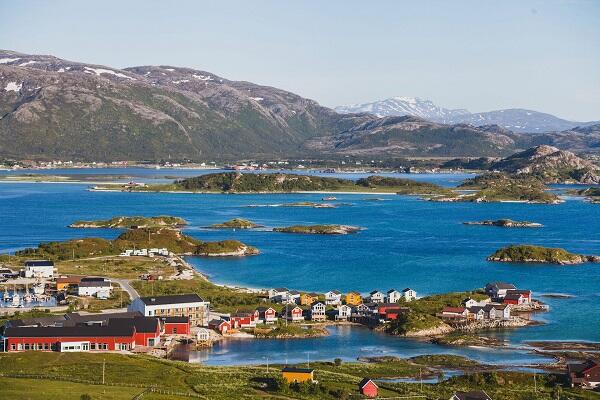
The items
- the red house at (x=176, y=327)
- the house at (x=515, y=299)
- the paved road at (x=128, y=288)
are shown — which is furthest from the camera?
the house at (x=515, y=299)

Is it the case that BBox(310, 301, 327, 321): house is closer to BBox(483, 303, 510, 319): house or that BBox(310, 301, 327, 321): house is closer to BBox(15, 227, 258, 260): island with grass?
BBox(483, 303, 510, 319): house

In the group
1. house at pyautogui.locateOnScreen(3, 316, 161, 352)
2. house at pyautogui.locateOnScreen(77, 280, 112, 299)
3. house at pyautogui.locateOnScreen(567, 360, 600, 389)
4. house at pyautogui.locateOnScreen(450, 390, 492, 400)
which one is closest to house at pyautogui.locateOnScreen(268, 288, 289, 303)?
house at pyautogui.locateOnScreen(77, 280, 112, 299)

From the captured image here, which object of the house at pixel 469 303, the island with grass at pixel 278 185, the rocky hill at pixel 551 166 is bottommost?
the house at pixel 469 303

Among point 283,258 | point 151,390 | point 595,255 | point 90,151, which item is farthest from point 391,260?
point 90,151

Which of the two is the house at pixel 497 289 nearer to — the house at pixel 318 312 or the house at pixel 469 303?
the house at pixel 469 303

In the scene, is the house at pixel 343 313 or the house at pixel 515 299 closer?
the house at pixel 343 313

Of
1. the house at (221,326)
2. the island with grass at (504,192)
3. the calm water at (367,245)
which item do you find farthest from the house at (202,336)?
the island with grass at (504,192)

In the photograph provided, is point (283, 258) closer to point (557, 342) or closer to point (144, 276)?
point (144, 276)

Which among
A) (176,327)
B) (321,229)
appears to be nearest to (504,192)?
(321,229)

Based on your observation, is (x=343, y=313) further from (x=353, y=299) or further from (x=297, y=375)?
(x=297, y=375)

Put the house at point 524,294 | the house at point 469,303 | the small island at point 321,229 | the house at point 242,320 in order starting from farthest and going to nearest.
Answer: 1. the small island at point 321,229
2. the house at point 524,294
3. the house at point 469,303
4. the house at point 242,320
